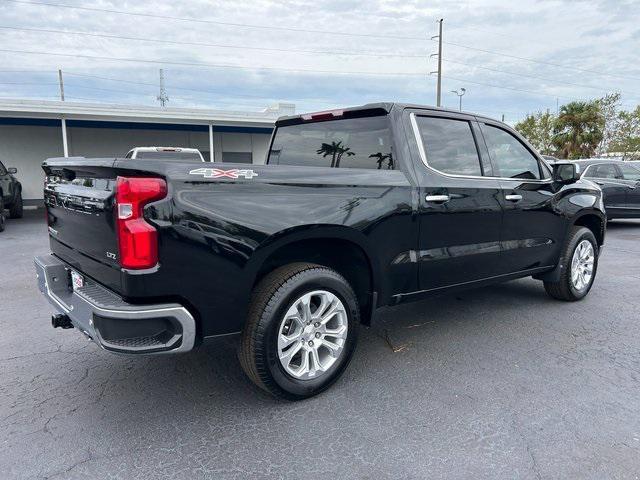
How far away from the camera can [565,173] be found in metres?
4.79

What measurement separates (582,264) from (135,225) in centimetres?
480

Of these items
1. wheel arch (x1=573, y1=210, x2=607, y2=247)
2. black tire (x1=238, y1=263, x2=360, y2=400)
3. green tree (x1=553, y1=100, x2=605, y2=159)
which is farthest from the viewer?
green tree (x1=553, y1=100, x2=605, y2=159)

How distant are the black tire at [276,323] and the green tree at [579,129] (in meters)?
30.9

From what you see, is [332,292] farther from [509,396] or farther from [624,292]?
[624,292]

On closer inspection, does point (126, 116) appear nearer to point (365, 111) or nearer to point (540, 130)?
point (365, 111)

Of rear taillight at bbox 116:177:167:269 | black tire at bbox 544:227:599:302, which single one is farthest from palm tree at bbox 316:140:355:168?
black tire at bbox 544:227:599:302

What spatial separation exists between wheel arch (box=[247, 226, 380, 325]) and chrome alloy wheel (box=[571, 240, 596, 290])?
9.30ft

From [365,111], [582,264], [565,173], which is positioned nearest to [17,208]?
[365,111]

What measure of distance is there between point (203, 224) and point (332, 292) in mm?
970

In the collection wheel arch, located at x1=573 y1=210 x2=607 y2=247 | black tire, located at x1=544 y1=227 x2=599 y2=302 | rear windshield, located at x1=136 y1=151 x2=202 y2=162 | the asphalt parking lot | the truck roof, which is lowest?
the asphalt parking lot

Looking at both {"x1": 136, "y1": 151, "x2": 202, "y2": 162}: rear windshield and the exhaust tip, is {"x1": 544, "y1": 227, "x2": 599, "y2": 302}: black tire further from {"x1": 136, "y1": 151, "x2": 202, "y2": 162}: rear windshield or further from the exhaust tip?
{"x1": 136, "y1": 151, "x2": 202, "y2": 162}: rear windshield

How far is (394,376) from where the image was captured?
3410mm

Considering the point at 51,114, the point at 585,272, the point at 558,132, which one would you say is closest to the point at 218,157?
the point at 51,114

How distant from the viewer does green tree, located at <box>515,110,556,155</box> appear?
37.5 meters
